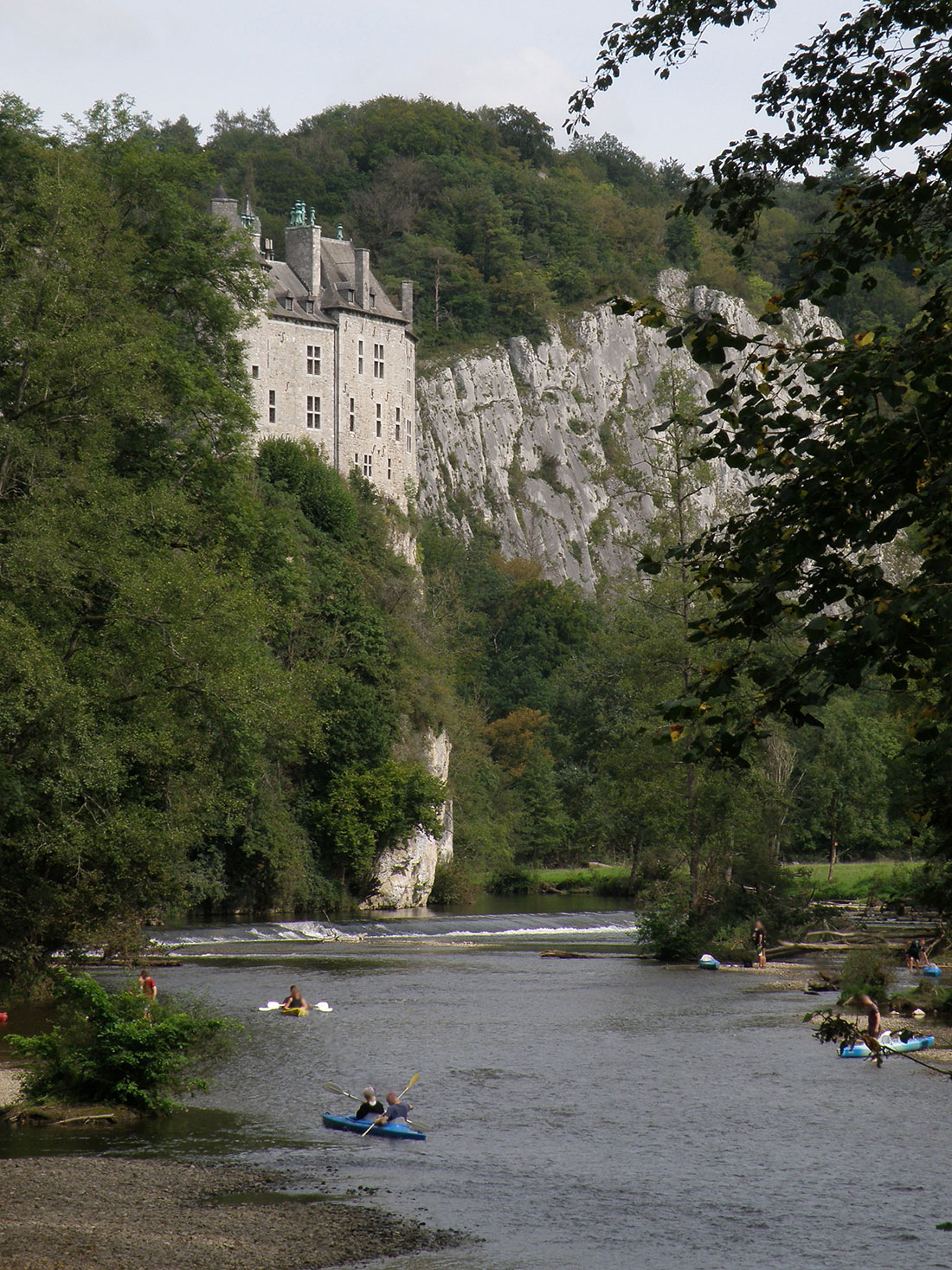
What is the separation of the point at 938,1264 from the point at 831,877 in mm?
43518

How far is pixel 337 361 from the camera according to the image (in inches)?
3364

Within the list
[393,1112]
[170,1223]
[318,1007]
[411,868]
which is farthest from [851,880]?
[170,1223]

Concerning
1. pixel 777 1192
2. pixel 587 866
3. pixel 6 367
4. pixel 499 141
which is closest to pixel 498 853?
pixel 587 866

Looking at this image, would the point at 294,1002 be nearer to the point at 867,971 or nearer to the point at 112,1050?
the point at 112,1050

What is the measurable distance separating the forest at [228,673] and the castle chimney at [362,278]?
45.2 feet

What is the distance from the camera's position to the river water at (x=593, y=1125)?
43.8 feet

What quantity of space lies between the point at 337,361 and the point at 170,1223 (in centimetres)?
7672

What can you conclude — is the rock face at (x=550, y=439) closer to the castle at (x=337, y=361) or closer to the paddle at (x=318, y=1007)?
the castle at (x=337, y=361)

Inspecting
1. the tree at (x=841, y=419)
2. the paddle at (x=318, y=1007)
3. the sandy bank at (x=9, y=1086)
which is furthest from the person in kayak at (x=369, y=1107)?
the tree at (x=841, y=419)

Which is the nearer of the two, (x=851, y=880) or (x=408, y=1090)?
(x=408, y=1090)

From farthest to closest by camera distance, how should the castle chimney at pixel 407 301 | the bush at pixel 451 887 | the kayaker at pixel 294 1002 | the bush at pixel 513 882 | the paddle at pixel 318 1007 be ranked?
the castle chimney at pixel 407 301
the bush at pixel 513 882
the bush at pixel 451 887
the paddle at pixel 318 1007
the kayaker at pixel 294 1002

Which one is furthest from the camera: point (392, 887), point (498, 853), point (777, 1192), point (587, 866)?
point (587, 866)

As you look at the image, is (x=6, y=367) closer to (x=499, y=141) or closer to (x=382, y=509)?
(x=382, y=509)

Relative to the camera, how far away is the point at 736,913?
37.8 m
